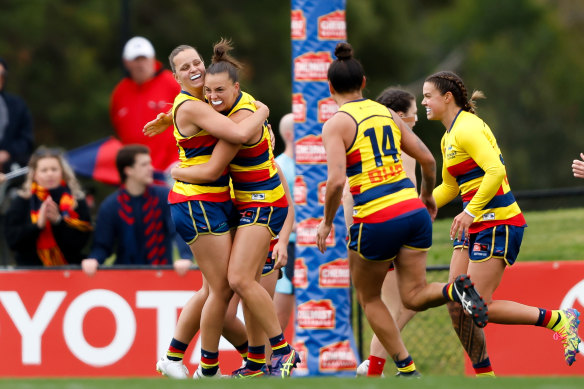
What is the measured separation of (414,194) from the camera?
7801mm

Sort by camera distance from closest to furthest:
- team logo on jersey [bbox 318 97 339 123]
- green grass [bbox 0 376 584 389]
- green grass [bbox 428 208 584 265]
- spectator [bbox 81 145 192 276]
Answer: green grass [bbox 0 376 584 389] < team logo on jersey [bbox 318 97 339 123] < spectator [bbox 81 145 192 276] < green grass [bbox 428 208 584 265]

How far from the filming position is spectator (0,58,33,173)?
1267 cm

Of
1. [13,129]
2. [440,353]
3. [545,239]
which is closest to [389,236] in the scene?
[440,353]

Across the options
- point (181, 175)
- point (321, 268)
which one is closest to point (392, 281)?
point (321, 268)

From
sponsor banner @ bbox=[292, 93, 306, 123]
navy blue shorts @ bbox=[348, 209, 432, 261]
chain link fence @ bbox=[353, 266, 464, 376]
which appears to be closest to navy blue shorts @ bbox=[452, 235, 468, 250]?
navy blue shorts @ bbox=[348, 209, 432, 261]

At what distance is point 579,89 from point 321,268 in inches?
1317

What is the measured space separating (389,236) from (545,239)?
5.77 meters

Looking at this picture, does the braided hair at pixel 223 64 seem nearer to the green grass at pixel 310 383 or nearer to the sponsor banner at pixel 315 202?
the sponsor banner at pixel 315 202

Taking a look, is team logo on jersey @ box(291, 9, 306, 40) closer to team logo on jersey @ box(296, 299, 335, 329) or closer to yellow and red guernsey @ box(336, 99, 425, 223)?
yellow and red guernsey @ box(336, 99, 425, 223)

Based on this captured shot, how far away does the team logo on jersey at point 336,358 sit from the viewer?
9.83m

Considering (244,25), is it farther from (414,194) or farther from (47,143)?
(414,194)

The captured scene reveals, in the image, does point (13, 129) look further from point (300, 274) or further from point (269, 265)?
point (269, 265)

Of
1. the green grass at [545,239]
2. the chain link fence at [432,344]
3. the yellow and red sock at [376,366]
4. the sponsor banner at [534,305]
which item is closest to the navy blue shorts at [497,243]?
the yellow and red sock at [376,366]

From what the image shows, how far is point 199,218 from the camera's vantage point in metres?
7.64
